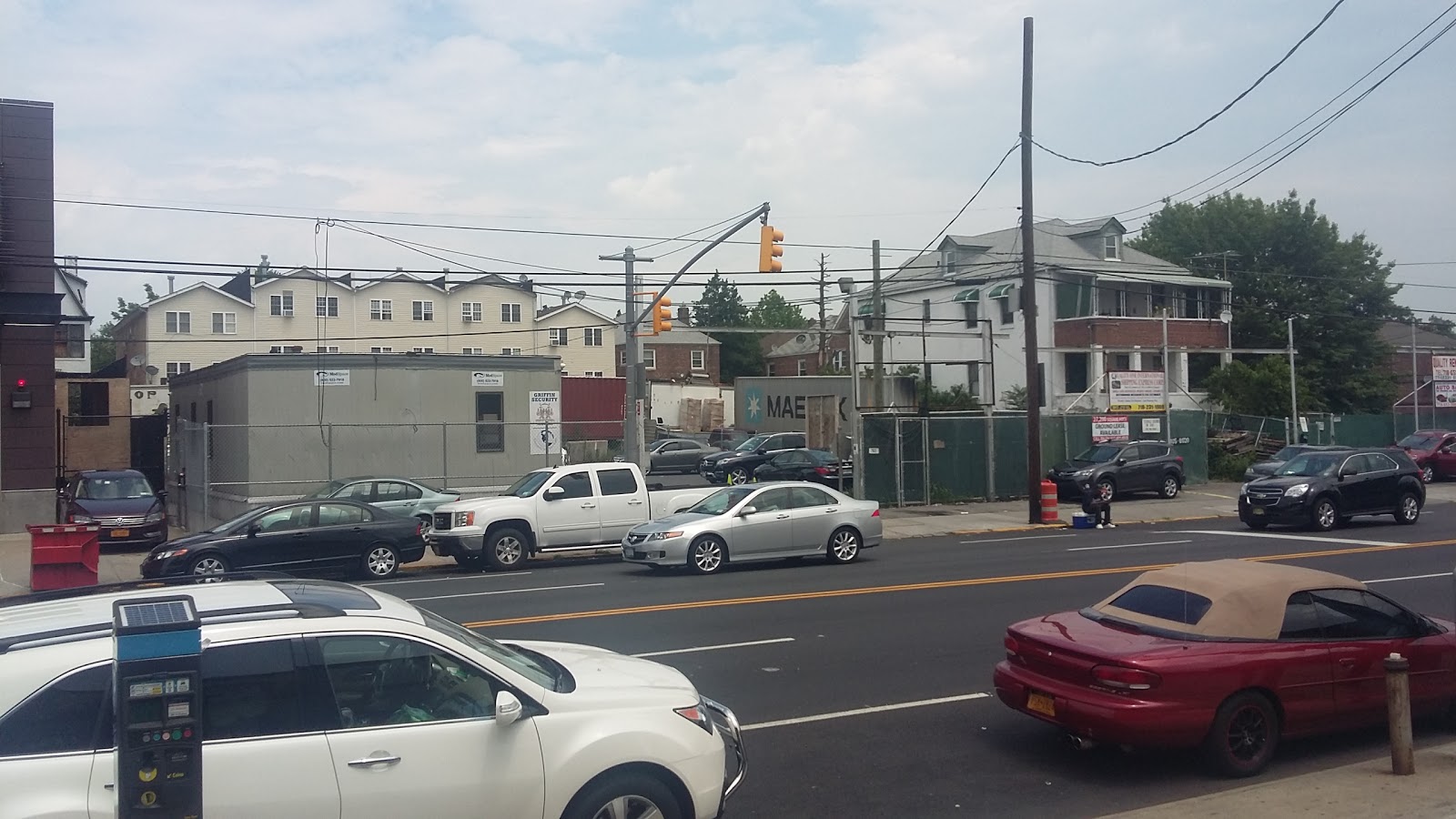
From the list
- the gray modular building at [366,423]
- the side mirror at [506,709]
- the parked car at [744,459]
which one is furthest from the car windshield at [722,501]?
the parked car at [744,459]

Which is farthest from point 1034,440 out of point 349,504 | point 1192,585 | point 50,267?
point 50,267

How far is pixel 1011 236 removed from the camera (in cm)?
5103

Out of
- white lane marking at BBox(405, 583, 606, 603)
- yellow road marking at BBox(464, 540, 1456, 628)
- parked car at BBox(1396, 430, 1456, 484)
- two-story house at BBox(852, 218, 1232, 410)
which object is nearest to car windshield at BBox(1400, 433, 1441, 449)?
parked car at BBox(1396, 430, 1456, 484)

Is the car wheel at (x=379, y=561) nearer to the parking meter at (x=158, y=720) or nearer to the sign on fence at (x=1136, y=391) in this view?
the parking meter at (x=158, y=720)

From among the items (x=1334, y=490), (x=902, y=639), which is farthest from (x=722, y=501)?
(x=1334, y=490)

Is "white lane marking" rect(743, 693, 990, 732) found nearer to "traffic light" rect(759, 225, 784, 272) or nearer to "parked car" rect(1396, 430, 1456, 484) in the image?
"traffic light" rect(759, 225, 784, 272)

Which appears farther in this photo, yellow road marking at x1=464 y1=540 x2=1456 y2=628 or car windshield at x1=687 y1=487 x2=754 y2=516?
car windshield at x1=687 y1=487 x2=754 y2=516

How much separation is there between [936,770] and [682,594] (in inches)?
326

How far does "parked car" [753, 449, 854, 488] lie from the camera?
3350cm

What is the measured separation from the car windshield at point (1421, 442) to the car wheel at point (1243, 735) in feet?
118

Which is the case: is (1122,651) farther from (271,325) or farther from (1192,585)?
(271,325)

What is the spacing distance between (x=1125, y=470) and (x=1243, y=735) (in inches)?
1023

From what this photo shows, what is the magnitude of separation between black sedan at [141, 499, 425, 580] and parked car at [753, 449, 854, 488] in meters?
15.6

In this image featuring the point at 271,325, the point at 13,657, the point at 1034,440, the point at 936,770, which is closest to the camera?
the point at 13,657
